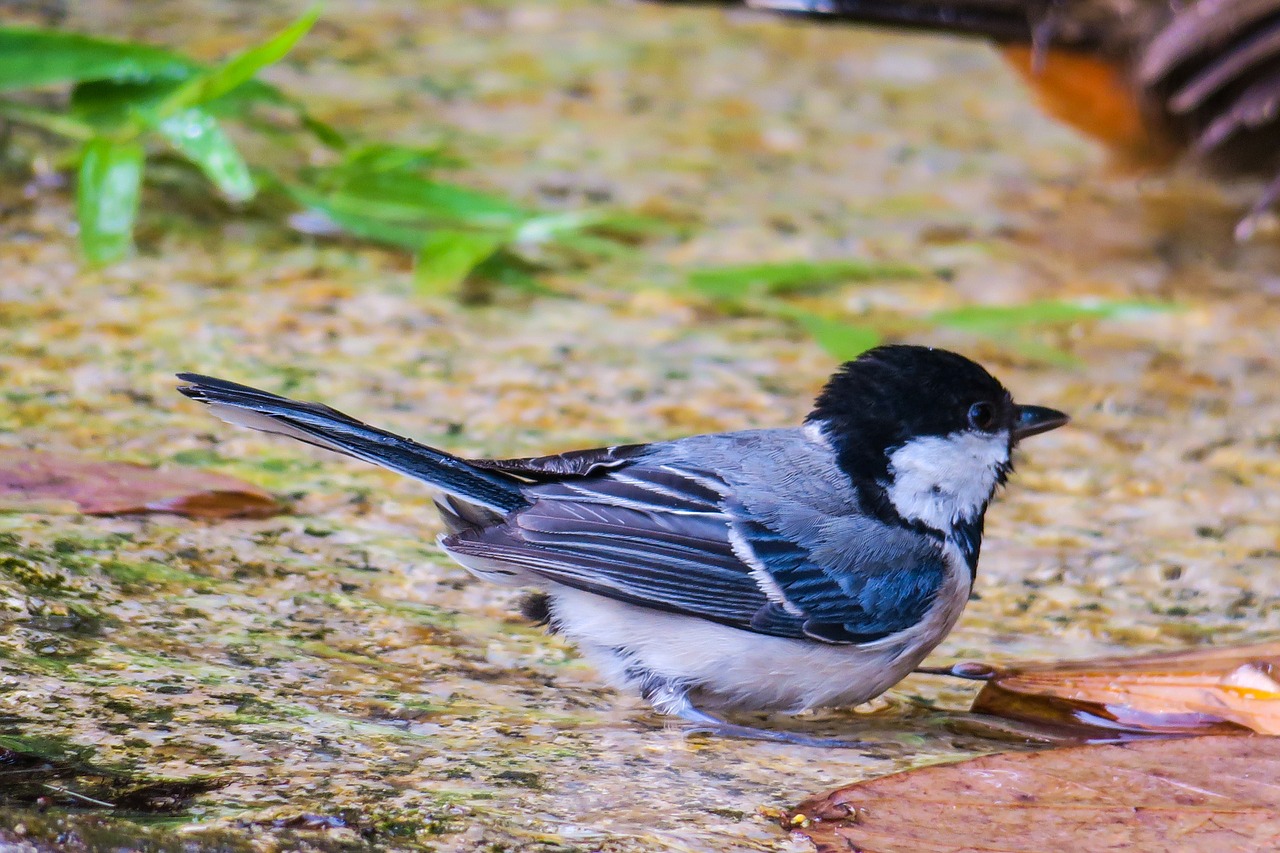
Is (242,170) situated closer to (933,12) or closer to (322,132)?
(322,132)

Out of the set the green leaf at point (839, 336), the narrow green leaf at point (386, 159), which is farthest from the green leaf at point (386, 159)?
the green leaf at point (839, 336)

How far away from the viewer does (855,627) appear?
2727 mm

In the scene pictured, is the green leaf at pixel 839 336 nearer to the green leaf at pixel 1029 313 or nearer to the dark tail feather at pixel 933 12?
the green leaf at pixel 1029 313

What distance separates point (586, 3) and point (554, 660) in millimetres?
4878

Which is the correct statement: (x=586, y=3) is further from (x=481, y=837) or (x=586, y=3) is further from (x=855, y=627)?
(x=481, y=837)

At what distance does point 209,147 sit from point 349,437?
1.97 m

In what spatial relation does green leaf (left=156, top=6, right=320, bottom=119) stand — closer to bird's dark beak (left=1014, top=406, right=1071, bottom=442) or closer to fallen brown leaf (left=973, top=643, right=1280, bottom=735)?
bird's dark beak (left=1014, top=406, right=1071, bottom=442)

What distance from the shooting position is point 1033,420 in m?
3.21

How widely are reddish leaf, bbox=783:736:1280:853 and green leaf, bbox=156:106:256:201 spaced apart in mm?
2845

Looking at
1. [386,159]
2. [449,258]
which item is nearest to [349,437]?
[449,258]

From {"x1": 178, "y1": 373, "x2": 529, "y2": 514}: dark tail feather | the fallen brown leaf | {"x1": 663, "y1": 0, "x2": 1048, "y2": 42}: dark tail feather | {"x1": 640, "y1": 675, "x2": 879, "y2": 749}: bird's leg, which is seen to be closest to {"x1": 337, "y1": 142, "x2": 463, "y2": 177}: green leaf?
{"x1": 178, "y1": 373, "x2": 529, "y2": 514}: dark tail feather

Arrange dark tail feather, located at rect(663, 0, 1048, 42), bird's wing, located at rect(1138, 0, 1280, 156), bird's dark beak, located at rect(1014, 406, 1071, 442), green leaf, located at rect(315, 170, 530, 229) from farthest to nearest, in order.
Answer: dark tail feather, located at rect(663, 0, 1048, 42)
bird's wing, located at rect(1138, 0, 1280, 156)
green leaf, located at rect(315, 170, 530, 229)
bird's dark beak, located at rect(1014, 406, 1071, 442)

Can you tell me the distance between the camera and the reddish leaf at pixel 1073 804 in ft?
6.42

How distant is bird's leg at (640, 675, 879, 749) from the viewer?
2.52 m
